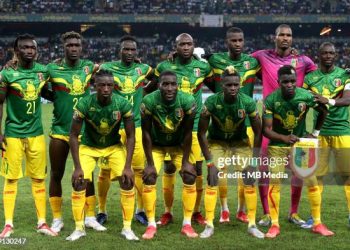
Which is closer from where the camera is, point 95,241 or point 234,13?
point 95,241

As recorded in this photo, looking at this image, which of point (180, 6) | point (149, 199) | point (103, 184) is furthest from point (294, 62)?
point (180, 6)

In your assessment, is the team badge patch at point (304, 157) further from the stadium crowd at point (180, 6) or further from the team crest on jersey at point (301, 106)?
the stadium crowd at point (180, 6)

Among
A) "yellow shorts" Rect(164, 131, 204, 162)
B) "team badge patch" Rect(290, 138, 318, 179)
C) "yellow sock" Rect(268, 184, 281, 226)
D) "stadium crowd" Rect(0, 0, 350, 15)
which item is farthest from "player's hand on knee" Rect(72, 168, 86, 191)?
"stadium crowd" Rect(0, 0, 350, 15)

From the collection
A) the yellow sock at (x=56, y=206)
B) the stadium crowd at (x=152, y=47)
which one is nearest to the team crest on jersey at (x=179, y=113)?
the yellow sock at (x=56, y=206)

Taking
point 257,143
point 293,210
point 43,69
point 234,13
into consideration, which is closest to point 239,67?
point 257,143

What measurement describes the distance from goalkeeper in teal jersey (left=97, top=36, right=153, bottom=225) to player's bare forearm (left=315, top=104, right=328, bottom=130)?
2.30 m

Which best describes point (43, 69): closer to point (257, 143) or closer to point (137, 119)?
point (137, 119)

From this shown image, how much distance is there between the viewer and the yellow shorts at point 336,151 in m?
6.89

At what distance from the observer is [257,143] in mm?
6391

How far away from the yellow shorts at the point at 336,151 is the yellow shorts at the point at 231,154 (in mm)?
995

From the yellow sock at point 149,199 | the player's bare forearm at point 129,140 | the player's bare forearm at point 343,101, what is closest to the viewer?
the player's bare forearm at point 129,140

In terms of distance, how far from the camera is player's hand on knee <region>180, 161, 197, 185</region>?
6.44 metres

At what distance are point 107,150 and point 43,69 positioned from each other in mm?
1304

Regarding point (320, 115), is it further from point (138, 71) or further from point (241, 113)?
point (138, 71)
